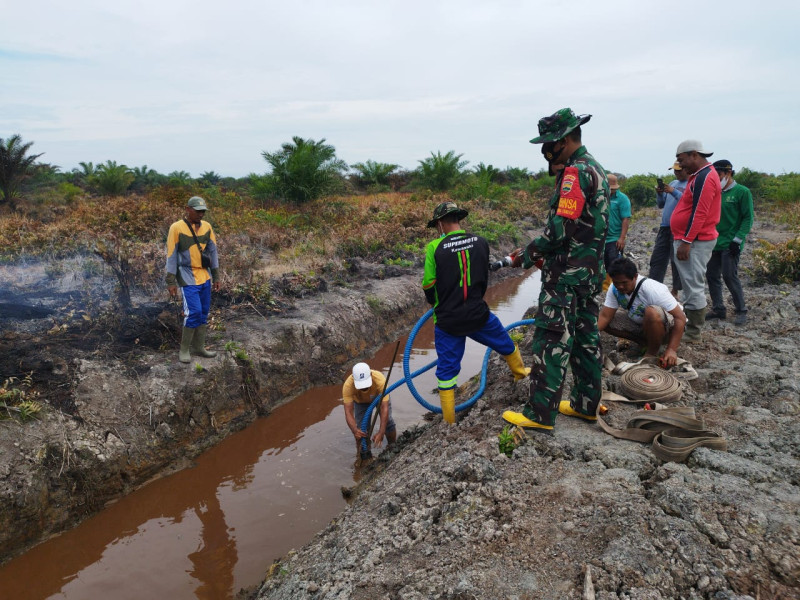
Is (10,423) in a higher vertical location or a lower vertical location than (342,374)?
higher

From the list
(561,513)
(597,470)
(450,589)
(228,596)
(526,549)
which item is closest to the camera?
(450,589)

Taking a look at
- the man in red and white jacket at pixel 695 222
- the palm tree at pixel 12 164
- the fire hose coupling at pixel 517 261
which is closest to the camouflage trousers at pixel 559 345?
the fire hose coupling at pixel 517 261

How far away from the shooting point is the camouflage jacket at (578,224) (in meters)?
3.07

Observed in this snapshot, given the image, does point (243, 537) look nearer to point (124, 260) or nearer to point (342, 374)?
point (342, 374)

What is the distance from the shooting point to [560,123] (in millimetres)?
3133

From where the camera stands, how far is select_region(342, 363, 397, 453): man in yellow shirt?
485cm

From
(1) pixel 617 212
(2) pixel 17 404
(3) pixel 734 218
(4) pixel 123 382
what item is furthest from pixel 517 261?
(2) pixel 17 404

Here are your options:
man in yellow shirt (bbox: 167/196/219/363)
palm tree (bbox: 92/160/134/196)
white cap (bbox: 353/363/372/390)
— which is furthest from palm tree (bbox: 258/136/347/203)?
white cap (bbox: 353/363/372/390)

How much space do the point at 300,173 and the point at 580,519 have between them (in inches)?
613

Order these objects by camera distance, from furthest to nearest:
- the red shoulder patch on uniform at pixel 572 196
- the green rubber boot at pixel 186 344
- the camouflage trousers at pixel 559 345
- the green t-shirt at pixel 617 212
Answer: the green t-shirt at pixel 617 212
the green rubber boot at pixel 186 344
the camouflage trousers at pixel 559 345
the red shoulder patch on uniform at pixel 572 196

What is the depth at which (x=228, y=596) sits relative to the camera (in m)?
3.57

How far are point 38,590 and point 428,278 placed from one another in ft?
12.4

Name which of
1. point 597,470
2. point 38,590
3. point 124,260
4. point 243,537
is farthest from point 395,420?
point 124,260

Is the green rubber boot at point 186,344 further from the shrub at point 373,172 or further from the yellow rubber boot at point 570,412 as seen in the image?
the shrub at point 373,172
